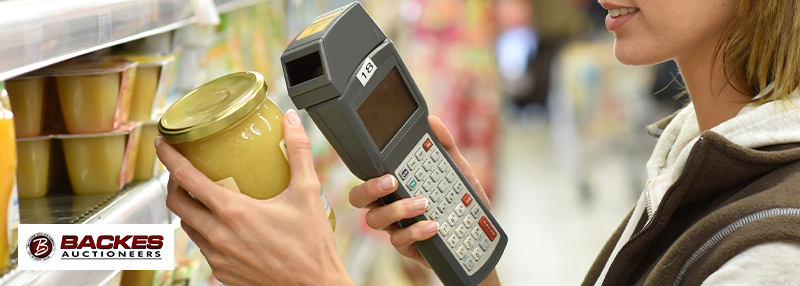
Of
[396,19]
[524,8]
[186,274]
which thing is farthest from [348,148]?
[524,8]

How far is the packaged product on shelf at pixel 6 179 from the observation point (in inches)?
21.8

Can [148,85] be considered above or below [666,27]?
below

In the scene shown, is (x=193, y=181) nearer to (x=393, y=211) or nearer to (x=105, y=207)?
(x=105, y=207)

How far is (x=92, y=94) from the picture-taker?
78cm

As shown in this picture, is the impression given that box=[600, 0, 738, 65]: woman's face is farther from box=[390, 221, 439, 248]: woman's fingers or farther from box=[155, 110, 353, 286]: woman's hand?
box=[155, 110, 353, 286]: woman's hand

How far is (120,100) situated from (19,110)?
0.39 feet

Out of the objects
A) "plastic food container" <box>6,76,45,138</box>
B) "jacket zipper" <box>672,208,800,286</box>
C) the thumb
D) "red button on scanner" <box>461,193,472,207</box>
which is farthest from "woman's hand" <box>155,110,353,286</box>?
"jacket zipper" <box>672,208,800,286</box>

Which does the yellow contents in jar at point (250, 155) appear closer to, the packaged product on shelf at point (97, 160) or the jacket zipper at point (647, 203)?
the packaged product on shelf at point (97, 160)

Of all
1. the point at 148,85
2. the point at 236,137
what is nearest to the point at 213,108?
the point at 236,137

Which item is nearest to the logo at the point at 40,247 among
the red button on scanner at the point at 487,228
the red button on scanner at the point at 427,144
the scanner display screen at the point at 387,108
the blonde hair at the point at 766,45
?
the scanner display screen at the point at 387,108

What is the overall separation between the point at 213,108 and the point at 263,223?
14cm

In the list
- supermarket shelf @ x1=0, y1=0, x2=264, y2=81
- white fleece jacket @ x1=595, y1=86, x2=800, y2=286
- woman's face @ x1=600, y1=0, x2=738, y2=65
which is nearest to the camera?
supermarket shelf @ x1=0, y1=0, x2=264, y2=81

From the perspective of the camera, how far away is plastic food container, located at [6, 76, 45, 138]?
726 mm

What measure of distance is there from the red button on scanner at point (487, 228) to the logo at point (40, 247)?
0.61 metres
